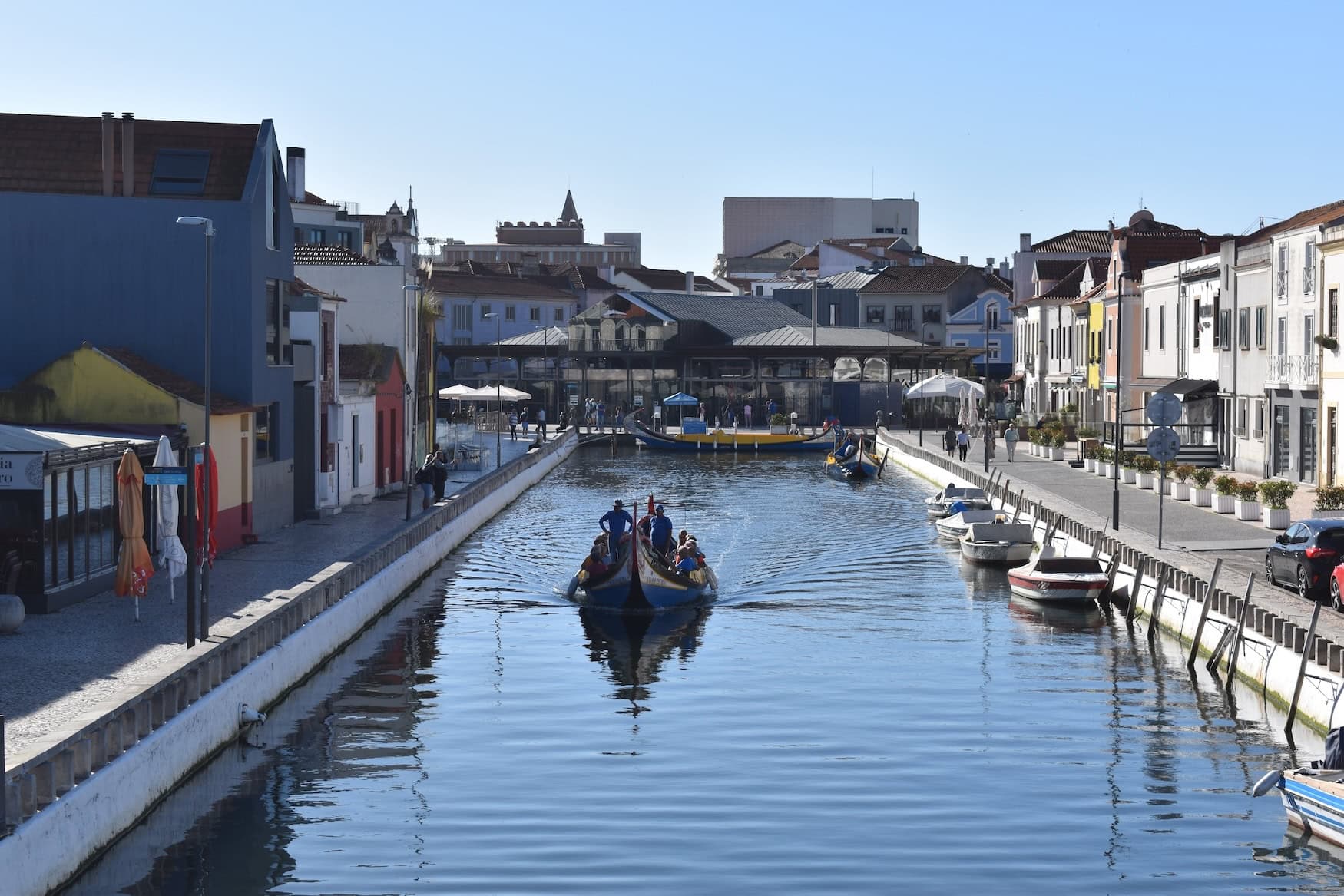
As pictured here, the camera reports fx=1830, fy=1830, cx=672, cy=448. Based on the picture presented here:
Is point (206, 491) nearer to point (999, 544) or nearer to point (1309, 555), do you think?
point (1309, 555)

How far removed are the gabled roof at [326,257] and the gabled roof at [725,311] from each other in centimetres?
5950

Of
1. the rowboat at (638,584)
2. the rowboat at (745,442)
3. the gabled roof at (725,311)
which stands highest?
the gabled roof at (725,311)

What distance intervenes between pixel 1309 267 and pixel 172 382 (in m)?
35.3

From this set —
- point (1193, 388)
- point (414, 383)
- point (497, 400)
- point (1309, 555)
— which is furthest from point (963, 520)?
point (497, 400)

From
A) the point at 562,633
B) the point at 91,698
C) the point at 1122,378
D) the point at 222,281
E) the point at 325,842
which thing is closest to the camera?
the point at 325,842

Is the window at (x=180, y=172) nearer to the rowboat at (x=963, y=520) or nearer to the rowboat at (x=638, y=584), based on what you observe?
the rowboat at (x=638, y=584)

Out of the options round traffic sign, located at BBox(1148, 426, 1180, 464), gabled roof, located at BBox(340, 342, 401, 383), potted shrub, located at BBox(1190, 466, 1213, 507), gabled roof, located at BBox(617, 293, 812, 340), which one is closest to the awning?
potted shrub, located at BBox(1190, 466, 1213, 507)

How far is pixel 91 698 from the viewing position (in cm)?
2408

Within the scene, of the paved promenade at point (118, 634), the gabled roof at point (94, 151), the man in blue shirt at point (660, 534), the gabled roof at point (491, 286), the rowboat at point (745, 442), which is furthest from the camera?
the gabled roof at point (491, 286)

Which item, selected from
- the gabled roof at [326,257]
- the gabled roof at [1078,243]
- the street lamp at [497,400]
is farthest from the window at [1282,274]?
the gabled roof at [1078,243]

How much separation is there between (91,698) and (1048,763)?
43.8 ft

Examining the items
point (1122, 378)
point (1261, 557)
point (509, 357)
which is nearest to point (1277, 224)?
point (1122, 378)

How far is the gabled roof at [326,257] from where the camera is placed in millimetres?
61438

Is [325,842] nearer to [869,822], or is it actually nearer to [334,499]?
[869,822]
